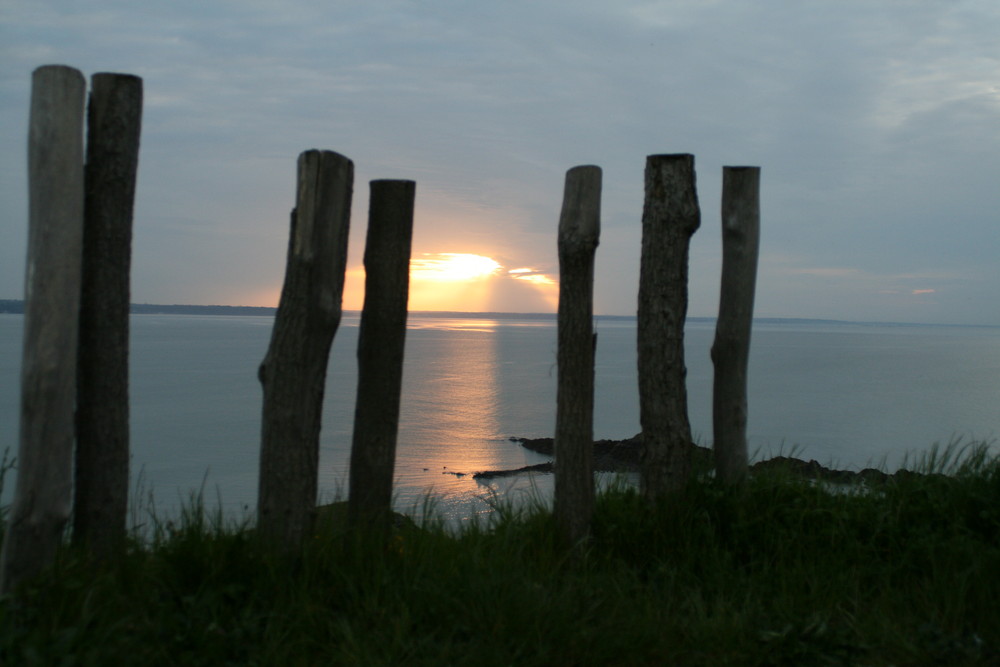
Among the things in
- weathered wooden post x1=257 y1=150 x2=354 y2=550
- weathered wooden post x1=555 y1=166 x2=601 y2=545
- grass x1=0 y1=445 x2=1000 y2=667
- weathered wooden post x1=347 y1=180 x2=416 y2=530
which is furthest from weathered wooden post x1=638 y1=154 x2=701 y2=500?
weathered wooden post x1=257 y1=150 x2=354 y2=550

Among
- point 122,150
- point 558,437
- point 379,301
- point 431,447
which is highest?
point 122,150

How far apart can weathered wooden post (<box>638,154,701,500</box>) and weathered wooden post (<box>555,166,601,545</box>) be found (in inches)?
15.0

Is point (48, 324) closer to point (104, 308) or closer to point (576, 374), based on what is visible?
point (104, 308)

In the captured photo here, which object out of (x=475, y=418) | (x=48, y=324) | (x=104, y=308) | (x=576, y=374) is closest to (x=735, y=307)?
(x=576, y=374)

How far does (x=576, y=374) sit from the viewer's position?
4012 mm

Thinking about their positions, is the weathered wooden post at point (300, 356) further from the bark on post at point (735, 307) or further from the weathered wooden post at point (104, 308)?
the bark on post at point (735, 307)

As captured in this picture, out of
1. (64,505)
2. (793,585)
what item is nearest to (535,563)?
(793,585)

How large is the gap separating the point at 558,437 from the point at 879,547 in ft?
5.83

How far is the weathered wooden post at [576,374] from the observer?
4.02m

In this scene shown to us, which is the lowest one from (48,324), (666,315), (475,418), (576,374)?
(475,418)

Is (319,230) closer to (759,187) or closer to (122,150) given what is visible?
(122,150)

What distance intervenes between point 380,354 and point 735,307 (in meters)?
2.08

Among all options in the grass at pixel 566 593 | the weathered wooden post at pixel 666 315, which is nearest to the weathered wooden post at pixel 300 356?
the grass at pixel 566 593

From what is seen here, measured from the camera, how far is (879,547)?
4.02 meters
